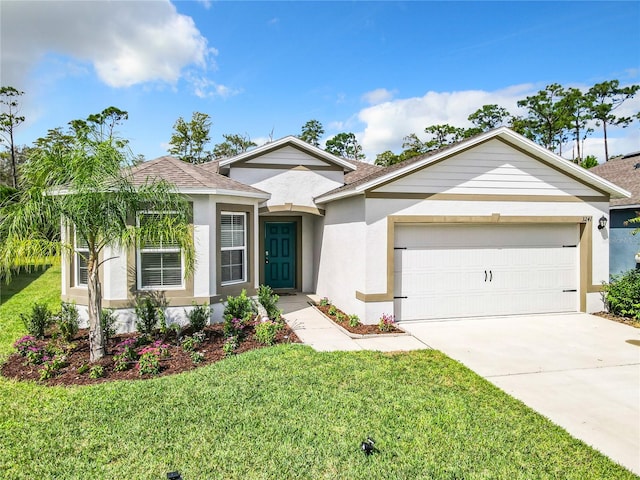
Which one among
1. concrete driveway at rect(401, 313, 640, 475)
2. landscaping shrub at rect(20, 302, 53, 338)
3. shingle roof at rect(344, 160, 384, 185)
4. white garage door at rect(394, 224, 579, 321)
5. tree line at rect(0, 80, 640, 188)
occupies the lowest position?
concrete driveway at rect(401, 313, 640, 475)

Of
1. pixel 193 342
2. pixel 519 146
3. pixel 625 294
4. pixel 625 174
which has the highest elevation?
pixel 625 174

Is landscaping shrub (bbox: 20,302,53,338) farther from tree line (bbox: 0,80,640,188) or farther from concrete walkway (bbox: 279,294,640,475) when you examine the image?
tree line (bbox: 0,80,640,188)

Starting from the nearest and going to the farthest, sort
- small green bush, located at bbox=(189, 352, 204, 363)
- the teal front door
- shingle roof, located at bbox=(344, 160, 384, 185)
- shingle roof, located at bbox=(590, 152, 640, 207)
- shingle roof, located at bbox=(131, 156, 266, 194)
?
small green bush, located at bbox=(189, 352, 204, 363) < shingle roof, located at bbox=(131, 156, 266, 194) < shingle roof, located at bbox=(590, 152, 640, 207) < the teal front door < shingle roof, located at bbox=(344, 160, 384, 185)

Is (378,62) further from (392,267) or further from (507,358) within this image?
(507,358)

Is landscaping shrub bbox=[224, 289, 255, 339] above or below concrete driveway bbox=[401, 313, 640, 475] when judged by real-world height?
above

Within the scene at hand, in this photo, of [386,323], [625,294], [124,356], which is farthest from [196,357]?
[625,294]

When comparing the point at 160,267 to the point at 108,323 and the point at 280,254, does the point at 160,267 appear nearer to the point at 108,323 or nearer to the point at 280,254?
the point at 108,323

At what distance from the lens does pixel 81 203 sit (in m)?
5.88

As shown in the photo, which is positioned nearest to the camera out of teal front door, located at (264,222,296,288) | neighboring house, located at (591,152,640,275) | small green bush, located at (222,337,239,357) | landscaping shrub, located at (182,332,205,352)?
small green bush, located at (222,337,239,357)

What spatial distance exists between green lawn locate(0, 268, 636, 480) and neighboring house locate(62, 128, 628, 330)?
10.2ft

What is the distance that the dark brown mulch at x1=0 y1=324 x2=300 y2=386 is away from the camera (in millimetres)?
5871

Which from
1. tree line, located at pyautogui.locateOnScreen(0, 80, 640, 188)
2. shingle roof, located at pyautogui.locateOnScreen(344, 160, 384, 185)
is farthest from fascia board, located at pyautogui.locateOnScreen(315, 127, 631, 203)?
tree line, located at pyautogui.locateOnScreen(0, 80, 640, 188)

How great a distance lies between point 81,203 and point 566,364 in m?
8.30

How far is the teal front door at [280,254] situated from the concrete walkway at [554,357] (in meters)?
2.69
